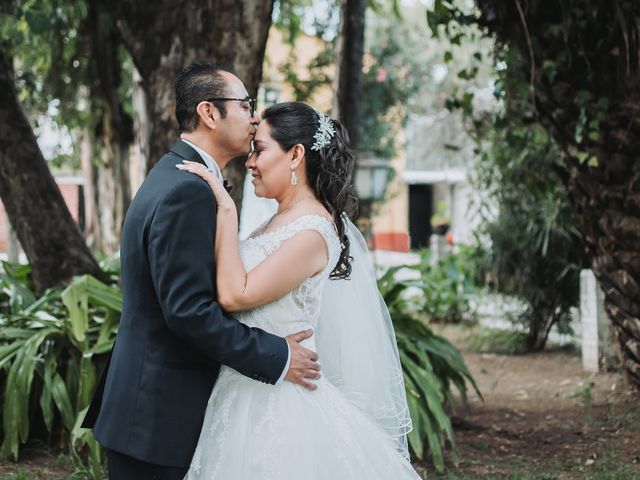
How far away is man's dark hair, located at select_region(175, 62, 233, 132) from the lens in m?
2.99

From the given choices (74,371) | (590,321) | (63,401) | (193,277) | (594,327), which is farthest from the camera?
(590,321)

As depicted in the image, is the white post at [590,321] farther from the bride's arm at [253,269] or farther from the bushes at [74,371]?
the bride's arm at [253,269]

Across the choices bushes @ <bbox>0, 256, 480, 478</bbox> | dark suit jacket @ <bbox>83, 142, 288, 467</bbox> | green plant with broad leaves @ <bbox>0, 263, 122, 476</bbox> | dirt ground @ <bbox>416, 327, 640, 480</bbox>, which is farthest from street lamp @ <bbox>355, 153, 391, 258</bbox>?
dark suit jacket @ <bbox>83, 142, 288, 467</bbox>

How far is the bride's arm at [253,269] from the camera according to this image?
2.79 meters

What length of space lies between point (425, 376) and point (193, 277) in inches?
128

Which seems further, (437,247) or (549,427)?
(437,247)

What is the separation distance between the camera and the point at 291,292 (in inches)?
118

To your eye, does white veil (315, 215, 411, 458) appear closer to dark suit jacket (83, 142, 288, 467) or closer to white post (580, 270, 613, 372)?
dark suit jacket (83, 142, 288, 467)

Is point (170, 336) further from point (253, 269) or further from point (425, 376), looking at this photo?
point (425, 376)

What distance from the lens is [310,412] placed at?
297 cm

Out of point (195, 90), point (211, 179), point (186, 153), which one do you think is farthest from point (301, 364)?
point (195, 90)

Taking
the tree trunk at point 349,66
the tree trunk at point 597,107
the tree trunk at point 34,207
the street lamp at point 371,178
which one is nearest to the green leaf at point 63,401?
the tree trunk at point 34,207

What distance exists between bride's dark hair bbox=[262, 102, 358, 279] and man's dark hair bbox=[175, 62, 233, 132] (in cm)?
19

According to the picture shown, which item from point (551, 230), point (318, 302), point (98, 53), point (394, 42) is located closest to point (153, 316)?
point (318, 302)
